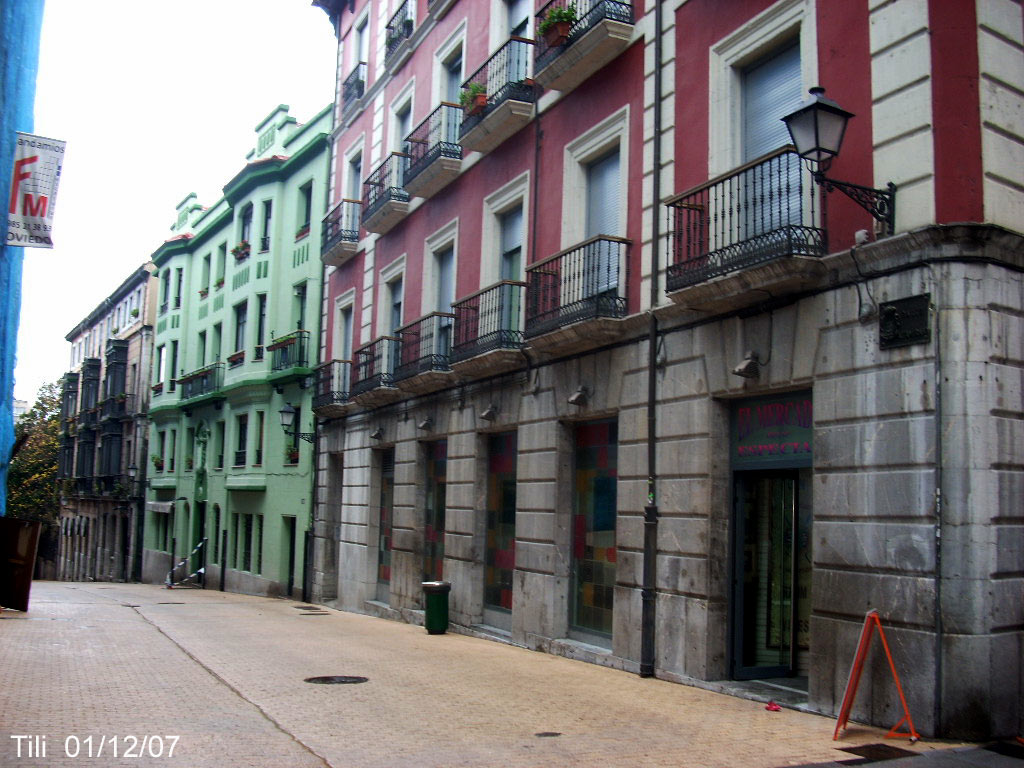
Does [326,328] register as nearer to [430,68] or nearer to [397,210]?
[397,210]

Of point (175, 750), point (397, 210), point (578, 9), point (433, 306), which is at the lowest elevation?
point (175, 750)

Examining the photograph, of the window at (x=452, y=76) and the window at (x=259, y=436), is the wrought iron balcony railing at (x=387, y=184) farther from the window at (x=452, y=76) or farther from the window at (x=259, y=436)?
the window at (x=259, y=436)

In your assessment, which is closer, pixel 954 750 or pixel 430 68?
pixel 954 750

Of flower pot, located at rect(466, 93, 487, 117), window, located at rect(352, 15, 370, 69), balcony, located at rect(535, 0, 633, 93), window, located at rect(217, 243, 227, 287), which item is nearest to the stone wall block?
balcony, located at rect(535, 0, 633, 93)

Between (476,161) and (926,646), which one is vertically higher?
(476,161)

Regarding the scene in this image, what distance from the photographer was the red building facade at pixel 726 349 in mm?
8141

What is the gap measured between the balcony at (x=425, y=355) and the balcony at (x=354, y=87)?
8393 mm

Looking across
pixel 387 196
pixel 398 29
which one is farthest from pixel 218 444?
pixel 398 29

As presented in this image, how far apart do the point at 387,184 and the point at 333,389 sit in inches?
205

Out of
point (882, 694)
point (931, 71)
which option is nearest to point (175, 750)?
point (882, 694)

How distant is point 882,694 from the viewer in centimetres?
817

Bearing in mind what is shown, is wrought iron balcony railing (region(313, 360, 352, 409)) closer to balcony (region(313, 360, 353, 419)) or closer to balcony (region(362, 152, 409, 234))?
balcony (region(313, 360, 353, 419))

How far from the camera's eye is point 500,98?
15.5 metres

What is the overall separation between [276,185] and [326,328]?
6.90 meters
